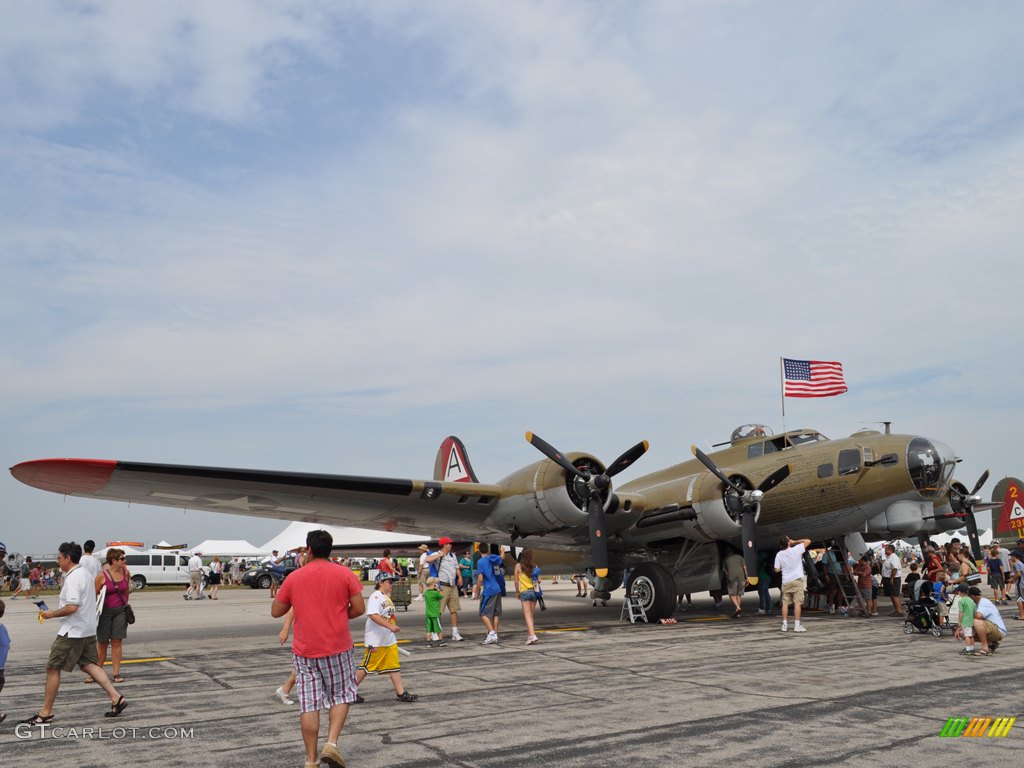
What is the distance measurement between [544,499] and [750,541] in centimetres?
398

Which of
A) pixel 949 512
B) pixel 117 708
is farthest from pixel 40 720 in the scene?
pixel 949 512

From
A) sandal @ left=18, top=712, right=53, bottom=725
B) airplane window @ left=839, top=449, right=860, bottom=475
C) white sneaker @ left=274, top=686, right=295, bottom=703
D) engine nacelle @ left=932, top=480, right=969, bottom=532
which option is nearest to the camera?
sandal @ left=18, top=712, right=53, bottom=725

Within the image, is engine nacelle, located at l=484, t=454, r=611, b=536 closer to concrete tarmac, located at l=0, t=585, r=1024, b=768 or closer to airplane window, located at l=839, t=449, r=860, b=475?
concrete tarmac, located at l=0, t=585, r=1024, b=768

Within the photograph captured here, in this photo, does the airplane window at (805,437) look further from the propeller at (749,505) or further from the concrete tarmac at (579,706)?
the concrete tarmac at (579,706)

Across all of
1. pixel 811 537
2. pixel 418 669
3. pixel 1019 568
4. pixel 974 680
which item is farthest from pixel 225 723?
pixel 1019 568

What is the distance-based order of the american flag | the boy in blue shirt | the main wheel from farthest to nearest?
the american flag
the main wheel
the boy in blue shirt

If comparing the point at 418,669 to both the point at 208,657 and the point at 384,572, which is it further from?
the point at 208,657

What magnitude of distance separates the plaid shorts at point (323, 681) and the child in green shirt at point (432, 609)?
6.76m

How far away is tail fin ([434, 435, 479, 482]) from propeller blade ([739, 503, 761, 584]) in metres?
10.6

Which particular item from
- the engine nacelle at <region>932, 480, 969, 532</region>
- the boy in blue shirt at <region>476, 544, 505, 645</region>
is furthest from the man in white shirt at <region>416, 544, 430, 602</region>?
the engine nacelle at <region>932, 480, 969, 532</region>

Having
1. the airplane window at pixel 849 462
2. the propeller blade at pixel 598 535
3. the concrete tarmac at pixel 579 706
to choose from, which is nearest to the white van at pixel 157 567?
the concrete tarmac at pixel 579 706

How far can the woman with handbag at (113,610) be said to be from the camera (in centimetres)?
910

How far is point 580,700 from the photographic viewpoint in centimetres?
737

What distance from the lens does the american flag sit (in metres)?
21.3
